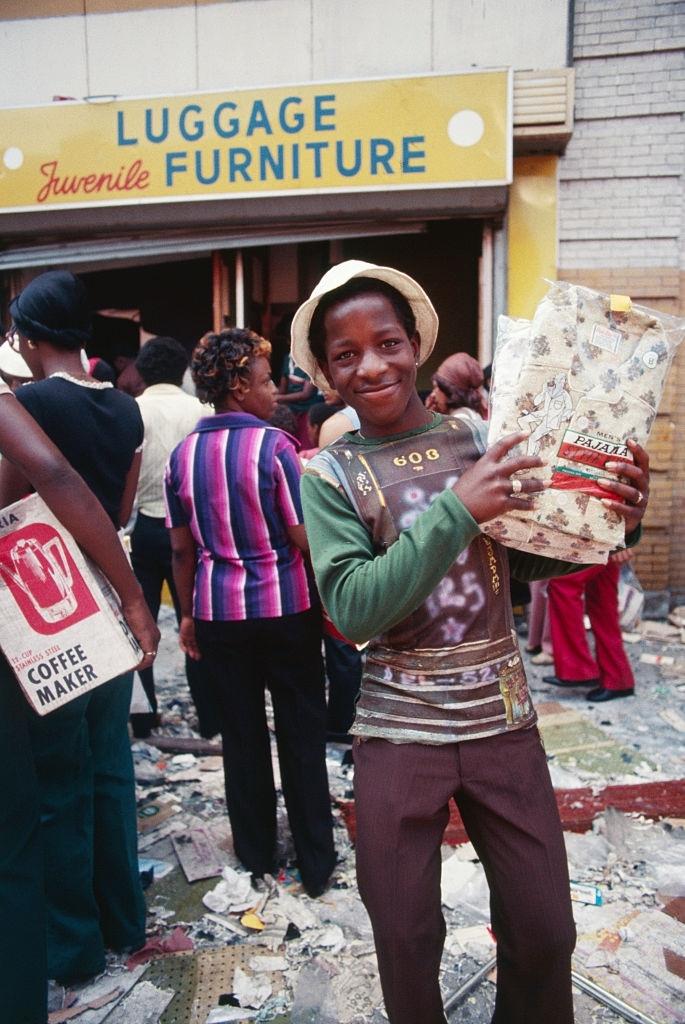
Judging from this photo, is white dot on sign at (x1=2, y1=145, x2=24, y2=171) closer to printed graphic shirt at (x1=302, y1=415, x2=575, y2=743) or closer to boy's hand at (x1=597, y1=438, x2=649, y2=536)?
printed graphic shirt at (x1=302, y1=415, x2=575, y2=743)

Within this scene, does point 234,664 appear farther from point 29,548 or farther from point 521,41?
point 521,41

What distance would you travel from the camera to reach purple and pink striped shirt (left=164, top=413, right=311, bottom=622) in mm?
3152

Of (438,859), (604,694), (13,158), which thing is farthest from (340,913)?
(13,158)

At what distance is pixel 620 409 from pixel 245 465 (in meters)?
1.79

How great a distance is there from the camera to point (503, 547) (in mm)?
1888

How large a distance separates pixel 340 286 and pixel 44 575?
46.3 inches

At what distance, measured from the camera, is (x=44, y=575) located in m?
2.26

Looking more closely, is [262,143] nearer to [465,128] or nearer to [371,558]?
[465,128]

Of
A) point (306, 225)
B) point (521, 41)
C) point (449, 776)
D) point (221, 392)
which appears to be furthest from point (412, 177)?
point (449, 776)

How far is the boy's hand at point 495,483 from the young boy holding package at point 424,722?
0.21 m

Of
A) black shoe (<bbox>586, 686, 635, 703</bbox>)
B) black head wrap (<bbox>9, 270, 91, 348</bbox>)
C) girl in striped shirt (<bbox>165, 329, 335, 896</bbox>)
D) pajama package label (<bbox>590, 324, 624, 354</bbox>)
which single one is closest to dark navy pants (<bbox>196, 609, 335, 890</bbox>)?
girl in striped shirt (<bbox>165, 329, 335, 896</bbox>)

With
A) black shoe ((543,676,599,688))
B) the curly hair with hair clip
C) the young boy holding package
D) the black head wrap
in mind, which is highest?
the black head wrap

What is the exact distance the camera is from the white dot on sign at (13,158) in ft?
23.0

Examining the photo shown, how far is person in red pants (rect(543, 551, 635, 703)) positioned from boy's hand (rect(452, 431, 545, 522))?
3629 millimetres
